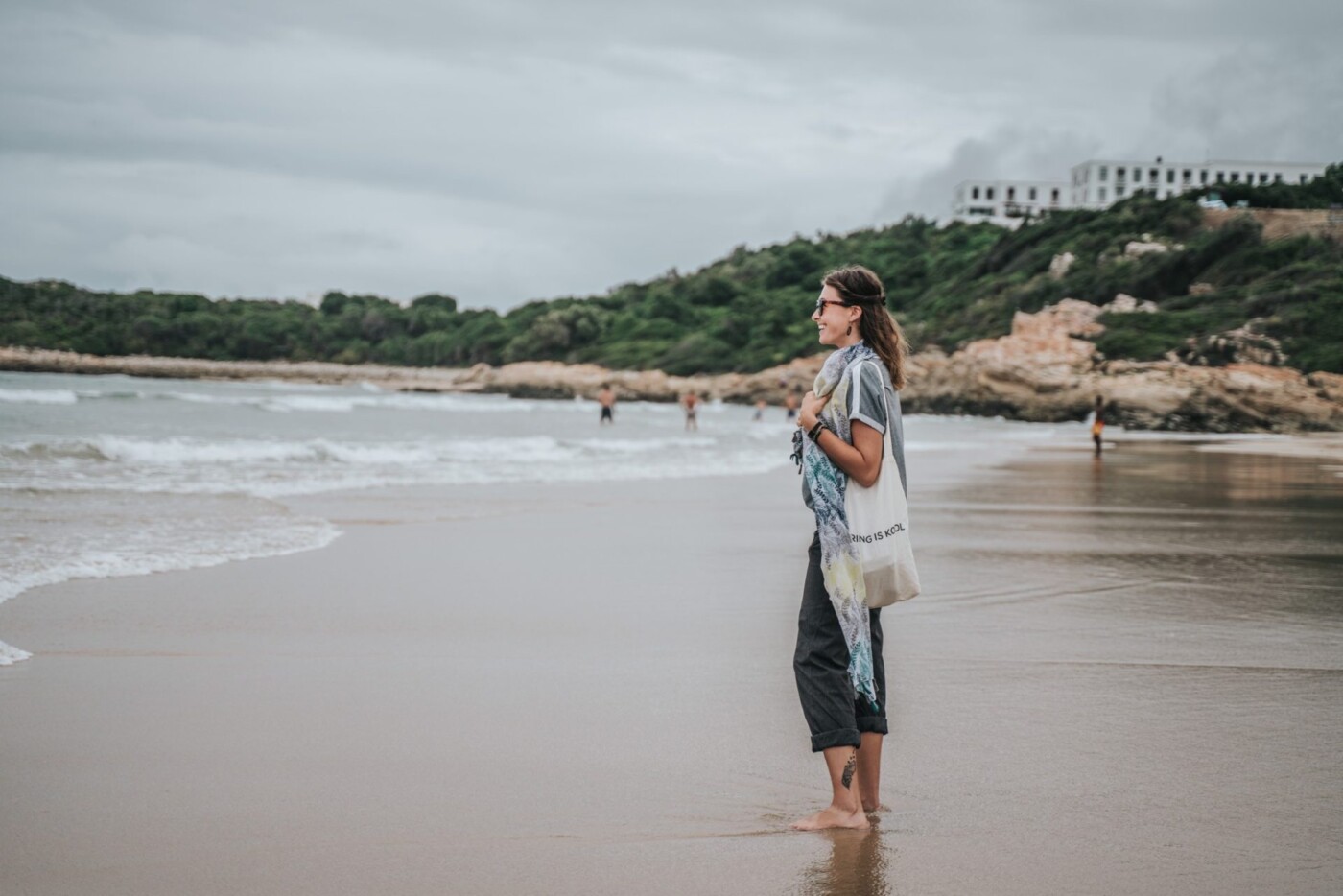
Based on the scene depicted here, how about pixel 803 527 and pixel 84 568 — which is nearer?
pixel 84 568

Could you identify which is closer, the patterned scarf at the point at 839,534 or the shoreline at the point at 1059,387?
the patterned scarf at the point at 839,534

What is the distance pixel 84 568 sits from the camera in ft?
24.2

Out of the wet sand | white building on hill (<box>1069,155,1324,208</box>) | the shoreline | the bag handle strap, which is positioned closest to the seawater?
the wet sand

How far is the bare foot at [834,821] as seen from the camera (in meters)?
3.41

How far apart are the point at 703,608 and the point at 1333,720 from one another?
10.9 feet

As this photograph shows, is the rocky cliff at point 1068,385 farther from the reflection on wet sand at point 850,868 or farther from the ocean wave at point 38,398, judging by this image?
the reflection on wet sand at point 850,868

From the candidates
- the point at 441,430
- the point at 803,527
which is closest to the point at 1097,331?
the point at 441,430

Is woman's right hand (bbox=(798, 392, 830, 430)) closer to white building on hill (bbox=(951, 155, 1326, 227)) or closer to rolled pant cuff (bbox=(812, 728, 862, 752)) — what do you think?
rolled pant cuff (bbox=(812, 728, 862, 752))

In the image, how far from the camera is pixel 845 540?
3.42 metres

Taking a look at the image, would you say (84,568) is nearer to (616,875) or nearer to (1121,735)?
(616,875)

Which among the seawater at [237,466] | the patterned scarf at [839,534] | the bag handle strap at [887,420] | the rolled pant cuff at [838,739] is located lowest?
the seawater at [237,466]

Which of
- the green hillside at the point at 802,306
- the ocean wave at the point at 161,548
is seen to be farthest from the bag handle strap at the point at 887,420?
the green hillside at the point at 802,306

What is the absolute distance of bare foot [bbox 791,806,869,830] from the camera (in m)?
3.41

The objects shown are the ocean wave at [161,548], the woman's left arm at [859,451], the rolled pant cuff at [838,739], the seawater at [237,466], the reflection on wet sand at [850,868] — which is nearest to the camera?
the reflection on wet sand at [850,868]
